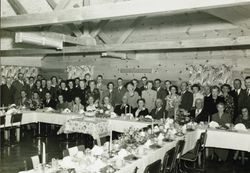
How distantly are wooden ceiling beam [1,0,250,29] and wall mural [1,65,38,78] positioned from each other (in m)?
6.36

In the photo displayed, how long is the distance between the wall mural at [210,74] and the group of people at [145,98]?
23cm

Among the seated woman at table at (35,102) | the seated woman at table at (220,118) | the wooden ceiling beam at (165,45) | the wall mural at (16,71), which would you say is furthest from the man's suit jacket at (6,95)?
the seated woman at table at (220,118)

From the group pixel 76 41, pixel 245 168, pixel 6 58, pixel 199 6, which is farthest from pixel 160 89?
pixel 6 58

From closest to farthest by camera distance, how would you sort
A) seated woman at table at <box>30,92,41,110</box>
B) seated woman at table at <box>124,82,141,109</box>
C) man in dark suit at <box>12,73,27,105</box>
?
seated woman at table at <box>124,82,141,109</box>
seated woman at table at <box>30,92,41,110</box>
man in dark suit at <box>12,73,27,105</box>

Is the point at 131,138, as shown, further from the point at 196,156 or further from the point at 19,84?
the point at 19,84

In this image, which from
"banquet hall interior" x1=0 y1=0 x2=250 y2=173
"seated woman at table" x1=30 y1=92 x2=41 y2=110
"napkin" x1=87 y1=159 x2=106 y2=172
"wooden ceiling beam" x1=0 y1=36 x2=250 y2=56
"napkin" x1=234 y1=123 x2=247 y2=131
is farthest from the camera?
"seated woman at table" x1=30 y1=92 x2=41 y2=110

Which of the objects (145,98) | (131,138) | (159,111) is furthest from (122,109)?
(131,138)

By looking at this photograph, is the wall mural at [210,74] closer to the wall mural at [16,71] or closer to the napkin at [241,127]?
the napkin at [241,127]

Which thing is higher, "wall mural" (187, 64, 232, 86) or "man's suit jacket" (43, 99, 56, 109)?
"wall mural" (187, 64, 232, 86)

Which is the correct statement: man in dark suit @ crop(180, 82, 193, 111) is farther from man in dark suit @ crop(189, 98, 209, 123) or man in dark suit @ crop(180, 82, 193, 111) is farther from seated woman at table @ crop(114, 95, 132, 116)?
seated woman at table @ crop(114, 95, 132, 116)

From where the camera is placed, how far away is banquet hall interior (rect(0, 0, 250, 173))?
464 centimetres

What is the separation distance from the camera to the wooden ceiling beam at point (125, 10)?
13.5ft

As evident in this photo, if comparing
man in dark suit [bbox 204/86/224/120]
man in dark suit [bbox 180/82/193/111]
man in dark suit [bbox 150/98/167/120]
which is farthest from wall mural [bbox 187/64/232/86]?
man in dark suit [bbox 150/98/167/120]

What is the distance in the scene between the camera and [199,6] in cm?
415
